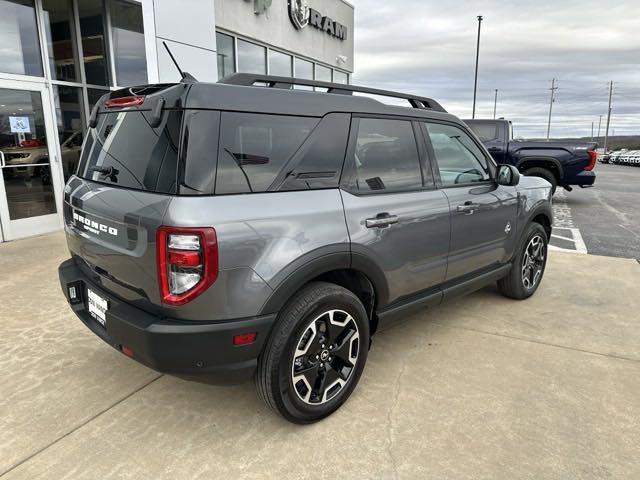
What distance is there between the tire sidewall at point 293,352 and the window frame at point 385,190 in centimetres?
64

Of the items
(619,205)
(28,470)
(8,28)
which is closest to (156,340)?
(28,470)

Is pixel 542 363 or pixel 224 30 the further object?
pixel 224 30

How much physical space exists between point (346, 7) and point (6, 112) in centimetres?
1246

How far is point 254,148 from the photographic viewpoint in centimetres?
231

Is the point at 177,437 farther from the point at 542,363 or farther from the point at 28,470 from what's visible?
the point at 542,363

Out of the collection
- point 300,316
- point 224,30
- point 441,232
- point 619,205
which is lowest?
point 619,205

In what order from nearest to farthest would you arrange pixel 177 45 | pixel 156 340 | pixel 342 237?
pixel 156 340
pixel 342 237
pixel 177 45

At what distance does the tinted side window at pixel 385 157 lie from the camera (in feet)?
9.24

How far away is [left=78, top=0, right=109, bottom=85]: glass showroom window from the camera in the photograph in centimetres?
791

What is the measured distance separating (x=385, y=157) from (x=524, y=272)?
2313 mm

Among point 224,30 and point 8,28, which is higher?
point 224,30

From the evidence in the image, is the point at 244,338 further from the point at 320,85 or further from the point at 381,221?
the point at 320,85

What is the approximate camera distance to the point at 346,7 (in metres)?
16.1

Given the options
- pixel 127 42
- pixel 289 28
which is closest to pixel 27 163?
pixel 127 42
